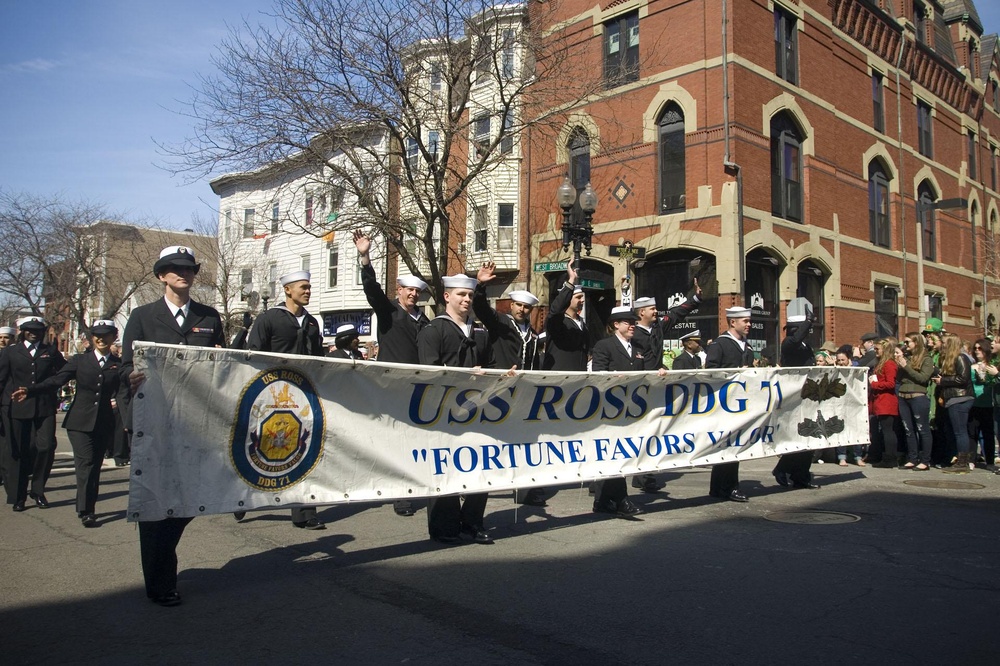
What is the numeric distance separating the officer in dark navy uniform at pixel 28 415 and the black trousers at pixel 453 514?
5149mm

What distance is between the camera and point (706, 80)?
20234mm

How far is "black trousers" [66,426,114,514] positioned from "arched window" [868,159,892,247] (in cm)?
2383

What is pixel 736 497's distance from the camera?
27.3 ft

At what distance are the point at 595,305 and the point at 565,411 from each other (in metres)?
17.2

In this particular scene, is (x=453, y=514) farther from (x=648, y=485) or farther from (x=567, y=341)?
(x=648, y=485)

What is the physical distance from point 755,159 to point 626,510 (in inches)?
607

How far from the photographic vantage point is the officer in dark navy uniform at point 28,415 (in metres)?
8.80

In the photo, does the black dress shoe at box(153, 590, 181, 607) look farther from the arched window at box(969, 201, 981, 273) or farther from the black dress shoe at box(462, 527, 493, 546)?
the arched window at box(969, 201, 981, 273)

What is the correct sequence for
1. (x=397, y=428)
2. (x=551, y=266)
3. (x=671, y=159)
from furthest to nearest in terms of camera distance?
(x=551, y=266)
(x=671, y=159)
(x=397, y=428)

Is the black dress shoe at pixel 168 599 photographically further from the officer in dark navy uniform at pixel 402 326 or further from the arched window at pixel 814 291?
the arched window at pixel 814 291

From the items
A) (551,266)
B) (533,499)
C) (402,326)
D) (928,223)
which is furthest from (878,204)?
(402,326)

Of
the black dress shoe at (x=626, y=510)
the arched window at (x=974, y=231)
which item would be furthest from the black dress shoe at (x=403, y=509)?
the arched window at (x=974, y=231)

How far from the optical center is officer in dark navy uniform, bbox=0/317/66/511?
28.9ft

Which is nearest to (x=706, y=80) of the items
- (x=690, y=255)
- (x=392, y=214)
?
(x=690, y=255)
